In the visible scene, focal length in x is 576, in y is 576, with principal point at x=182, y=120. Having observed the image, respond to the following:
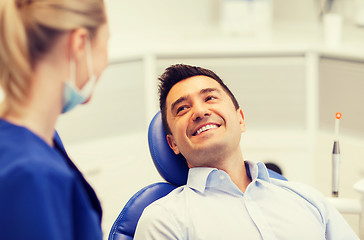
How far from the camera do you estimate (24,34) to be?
985 millimetres

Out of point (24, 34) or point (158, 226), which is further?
point (158, 226)

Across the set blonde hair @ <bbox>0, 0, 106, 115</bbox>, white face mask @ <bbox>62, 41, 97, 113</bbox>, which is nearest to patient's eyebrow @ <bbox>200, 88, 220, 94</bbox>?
white face mask @ <bbox>62, 41, 97, 113</bbox>

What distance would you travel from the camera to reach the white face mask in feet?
3.41

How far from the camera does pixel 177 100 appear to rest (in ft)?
5.90

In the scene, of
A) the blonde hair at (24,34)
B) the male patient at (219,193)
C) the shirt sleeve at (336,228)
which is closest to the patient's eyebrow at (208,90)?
the male patient at (219,193)

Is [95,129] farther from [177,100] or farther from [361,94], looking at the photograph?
[361,94]

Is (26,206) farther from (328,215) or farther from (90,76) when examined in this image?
(328,215)

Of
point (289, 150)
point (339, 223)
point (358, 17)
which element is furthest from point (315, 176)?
point (339, 223)

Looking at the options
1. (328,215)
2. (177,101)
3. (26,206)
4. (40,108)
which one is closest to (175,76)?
(177,101)

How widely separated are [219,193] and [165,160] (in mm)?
196

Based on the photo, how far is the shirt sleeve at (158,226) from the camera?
1.54 meters

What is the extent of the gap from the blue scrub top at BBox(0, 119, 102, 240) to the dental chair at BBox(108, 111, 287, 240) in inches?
26.4

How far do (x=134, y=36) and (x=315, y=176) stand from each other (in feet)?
4.07

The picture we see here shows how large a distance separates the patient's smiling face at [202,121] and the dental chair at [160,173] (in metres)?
0.03
